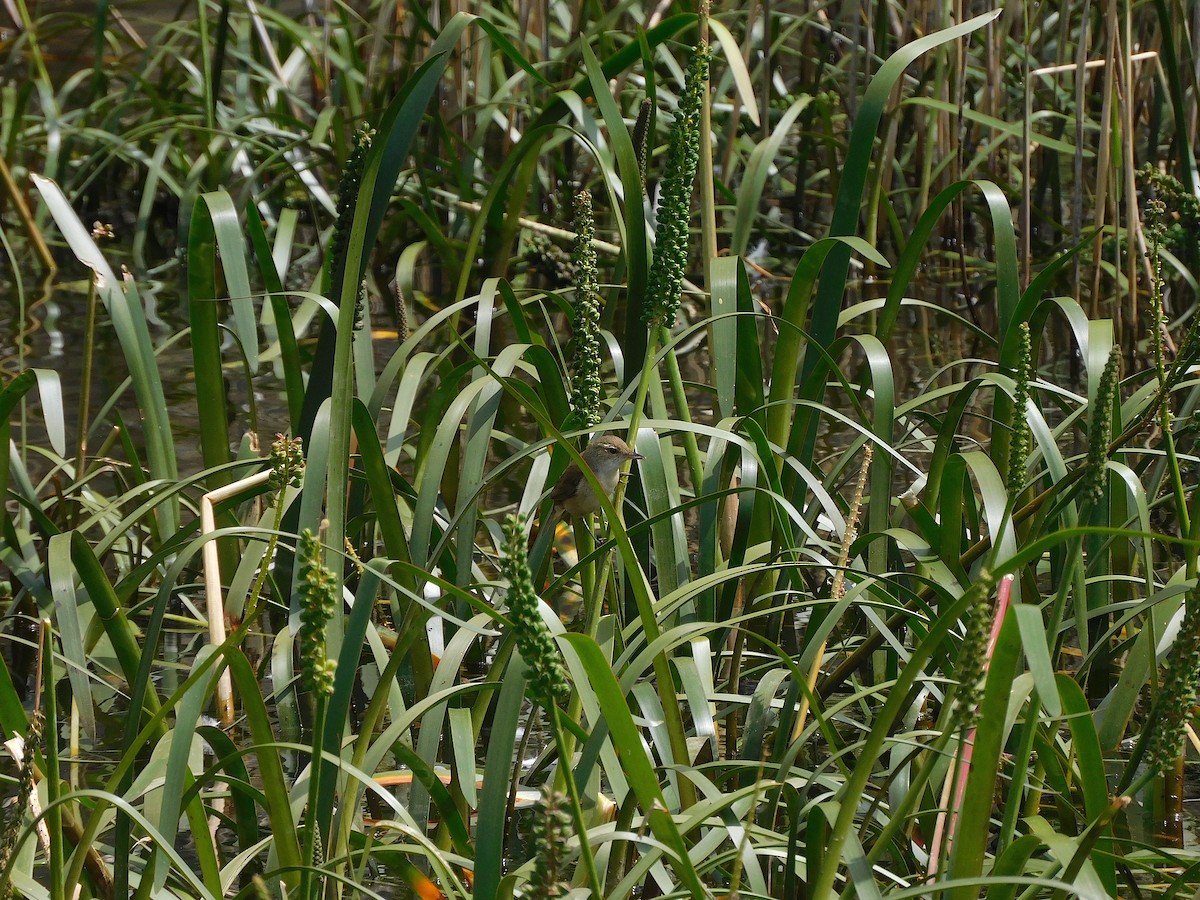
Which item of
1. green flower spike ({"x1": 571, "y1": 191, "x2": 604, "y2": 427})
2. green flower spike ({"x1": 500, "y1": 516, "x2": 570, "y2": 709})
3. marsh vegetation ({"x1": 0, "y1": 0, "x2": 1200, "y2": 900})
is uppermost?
green flower spike ({"x1": 571, "y1": 191, "x2": 604, "y2": 427})

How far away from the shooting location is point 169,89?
711 cm

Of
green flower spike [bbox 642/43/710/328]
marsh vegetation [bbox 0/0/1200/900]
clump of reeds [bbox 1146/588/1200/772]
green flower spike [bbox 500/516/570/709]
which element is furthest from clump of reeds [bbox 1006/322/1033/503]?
green flower spike [bbox 500/516/570/709]

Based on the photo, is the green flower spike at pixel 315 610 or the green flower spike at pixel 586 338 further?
the green flower spike at pixel 586 338

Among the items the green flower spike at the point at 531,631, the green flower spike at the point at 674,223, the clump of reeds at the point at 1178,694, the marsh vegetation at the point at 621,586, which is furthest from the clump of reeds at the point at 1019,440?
the green flower spike at the point at 531,631

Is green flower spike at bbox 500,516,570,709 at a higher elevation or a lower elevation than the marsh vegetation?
higher

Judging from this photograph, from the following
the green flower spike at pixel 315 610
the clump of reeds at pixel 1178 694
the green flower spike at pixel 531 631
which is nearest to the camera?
the green flower spike at pixel 531 631

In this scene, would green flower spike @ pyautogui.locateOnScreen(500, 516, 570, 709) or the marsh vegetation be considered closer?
green flower spike @ pyautogui.locateOnScreen(500, 516, 570, 709)

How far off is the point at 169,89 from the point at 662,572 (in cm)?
559

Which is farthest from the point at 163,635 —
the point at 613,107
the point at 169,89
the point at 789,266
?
the point at 169,89

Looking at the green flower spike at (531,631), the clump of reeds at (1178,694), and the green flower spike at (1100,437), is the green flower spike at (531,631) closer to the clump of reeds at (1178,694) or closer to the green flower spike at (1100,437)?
the clump of reeds at (1178,694)

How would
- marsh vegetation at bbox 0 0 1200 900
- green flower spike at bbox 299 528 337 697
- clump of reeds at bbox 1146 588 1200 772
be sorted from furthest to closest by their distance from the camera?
1. marsh vegetation at bbox 0 0 1200 900
2. clump of reeds at bbox 1146 588 1200 772
3. green flower spike at bbox 299 528 337 697

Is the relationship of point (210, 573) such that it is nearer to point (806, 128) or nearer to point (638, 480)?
point (638, 480)

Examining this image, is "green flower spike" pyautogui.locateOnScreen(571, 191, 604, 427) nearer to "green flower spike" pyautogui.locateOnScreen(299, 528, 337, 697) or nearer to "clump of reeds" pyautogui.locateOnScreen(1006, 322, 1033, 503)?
"clump of reeds" pyautogui.locateOnScreen(1006, 322, 1033, 503)

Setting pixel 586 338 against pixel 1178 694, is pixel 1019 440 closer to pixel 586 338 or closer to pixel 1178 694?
pixel 1178 694
